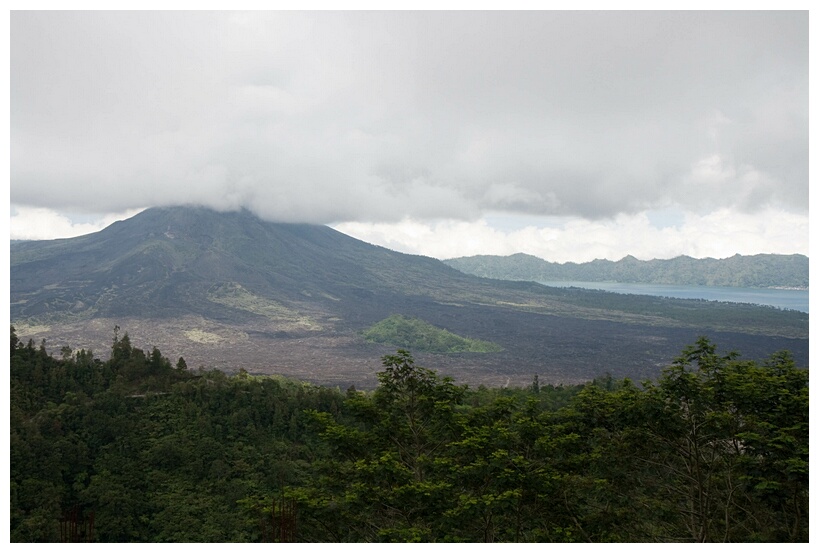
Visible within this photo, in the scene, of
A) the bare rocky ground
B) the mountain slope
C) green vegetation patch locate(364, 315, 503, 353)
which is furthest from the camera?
green vegetation patch locate(364, 315, 503, 353)

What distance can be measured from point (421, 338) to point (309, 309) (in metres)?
28.7

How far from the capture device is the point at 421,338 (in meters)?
76.1

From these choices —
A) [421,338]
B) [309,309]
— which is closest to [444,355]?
[421,338]

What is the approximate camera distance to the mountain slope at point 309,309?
214 feet

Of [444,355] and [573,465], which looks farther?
[444,355]

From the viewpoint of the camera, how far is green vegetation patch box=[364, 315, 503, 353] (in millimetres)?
73438

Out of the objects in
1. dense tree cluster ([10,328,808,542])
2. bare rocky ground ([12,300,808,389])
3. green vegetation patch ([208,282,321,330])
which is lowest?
bare rocky ground ([12,300,808,389])

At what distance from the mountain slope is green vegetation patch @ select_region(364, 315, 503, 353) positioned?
2658 mm

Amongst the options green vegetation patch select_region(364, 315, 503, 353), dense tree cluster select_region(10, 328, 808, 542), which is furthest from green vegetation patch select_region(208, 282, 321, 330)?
dense tree cluster select_region(10, 328, 808, 542)

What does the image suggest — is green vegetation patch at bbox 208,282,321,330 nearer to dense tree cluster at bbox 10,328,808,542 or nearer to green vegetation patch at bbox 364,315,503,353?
green vegetation patch at bbox 364,315,503,353

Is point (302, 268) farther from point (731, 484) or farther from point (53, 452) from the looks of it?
point (731, 484)

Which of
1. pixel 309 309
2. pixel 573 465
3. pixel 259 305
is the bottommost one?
pixel 309 309

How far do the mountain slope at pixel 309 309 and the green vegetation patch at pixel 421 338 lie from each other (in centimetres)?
266

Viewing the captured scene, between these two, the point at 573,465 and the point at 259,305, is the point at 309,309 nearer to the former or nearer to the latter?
the point at 259,305
